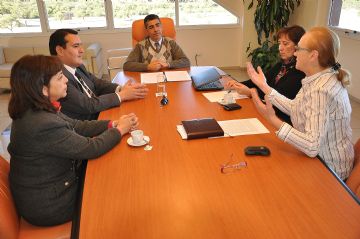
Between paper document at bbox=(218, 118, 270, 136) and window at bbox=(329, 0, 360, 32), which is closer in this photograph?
paper document at bbox=(218, 118, 270, 136)

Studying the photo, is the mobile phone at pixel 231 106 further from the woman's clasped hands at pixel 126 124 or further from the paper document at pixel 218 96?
the woman's clasped hands at pixel 126 124

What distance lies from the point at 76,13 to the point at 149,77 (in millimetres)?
3258

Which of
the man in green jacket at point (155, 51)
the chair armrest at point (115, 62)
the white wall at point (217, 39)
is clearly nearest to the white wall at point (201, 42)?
the white wall at point (217, 39)

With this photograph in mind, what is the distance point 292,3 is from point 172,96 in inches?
138

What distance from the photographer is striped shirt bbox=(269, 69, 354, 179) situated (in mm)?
1383

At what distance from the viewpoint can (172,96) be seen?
228 cm

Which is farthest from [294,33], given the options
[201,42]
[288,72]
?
[201,42]

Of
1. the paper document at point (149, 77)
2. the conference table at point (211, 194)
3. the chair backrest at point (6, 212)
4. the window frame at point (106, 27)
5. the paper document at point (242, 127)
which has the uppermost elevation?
the window frame at point (106, 27)

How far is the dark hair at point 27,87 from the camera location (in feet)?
4.28

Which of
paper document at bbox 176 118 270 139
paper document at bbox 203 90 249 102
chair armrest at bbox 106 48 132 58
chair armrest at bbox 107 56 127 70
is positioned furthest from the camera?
chair armrest at bbox 106 48 132 58

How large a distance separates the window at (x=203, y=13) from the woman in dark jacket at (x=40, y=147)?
14.9ft

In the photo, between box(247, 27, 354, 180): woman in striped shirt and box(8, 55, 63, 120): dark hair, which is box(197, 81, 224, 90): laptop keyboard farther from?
box(8, 55, 63, 120): dark hair

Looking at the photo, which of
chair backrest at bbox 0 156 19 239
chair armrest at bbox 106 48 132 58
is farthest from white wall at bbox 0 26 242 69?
chair backrest at bbox 0 156 19 239

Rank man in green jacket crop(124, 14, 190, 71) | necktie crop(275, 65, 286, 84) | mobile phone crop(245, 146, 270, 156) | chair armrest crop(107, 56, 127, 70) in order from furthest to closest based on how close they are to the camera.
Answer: chair armrest crop(107, 56, 127, 70), man in green jacket crop(124, 14, 190, 71), necktie crop(275, 65, 286, 84), mobile phone crop(245, 146, 270, 156)
